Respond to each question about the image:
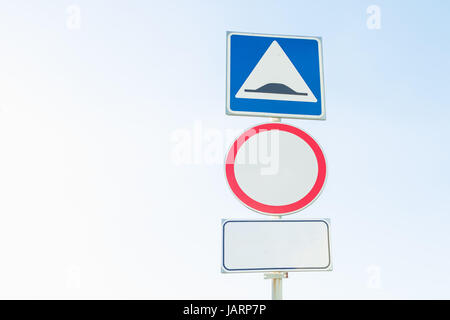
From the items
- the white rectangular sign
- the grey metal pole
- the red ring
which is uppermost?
the red ring

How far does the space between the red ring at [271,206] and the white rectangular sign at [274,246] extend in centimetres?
7

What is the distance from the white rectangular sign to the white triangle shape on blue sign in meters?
0.72

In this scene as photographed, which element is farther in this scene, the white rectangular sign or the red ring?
the red ring

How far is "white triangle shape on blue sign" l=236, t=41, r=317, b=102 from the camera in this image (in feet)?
6.84

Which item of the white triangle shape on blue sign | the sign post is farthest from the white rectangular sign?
the white triangle shape on blue sign

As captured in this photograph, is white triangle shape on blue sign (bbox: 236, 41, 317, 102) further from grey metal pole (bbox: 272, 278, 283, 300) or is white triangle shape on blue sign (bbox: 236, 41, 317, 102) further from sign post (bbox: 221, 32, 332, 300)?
grey metal pole (bbox: 272, 278, 283, 300)

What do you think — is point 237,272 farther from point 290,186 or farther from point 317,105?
point 317,105

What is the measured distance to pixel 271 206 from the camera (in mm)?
1806

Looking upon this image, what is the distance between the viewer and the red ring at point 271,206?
180 cm

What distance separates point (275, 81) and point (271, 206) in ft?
2.43

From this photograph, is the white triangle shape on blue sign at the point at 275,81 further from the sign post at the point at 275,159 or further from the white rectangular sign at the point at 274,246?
the white rectangular sign at the point at 274,246

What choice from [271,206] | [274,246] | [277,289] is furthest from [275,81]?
[277,289]

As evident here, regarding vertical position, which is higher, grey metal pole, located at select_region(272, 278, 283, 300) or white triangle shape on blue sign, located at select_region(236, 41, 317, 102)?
white triangle shape on blue sign, located at select_region(236, 41, 317, 102)
